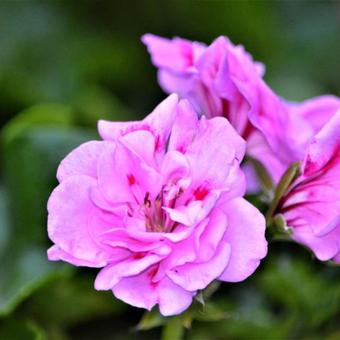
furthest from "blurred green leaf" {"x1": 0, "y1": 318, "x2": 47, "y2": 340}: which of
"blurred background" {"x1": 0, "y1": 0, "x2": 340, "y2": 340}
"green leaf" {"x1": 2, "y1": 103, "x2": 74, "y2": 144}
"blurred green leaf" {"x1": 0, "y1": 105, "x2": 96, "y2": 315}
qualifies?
"green leaf" {"x1": 2, "y1": 103, "x2": 74, "y2": 144}

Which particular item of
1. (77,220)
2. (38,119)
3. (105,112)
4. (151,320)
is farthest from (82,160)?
(105,112)

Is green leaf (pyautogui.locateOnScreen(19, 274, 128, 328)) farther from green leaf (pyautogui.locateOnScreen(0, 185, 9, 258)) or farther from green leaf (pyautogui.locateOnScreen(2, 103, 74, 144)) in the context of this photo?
green leaf (pyautogui.locateOnScreen(2, 103, 74, 144))

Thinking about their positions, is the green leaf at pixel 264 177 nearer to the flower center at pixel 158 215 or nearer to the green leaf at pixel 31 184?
the flower center at pixel 158 215

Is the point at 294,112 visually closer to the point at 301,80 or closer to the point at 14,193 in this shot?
the point at 14,193

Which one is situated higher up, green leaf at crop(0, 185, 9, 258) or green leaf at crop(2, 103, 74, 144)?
green leaf at crop(2, 103, 74, 144)

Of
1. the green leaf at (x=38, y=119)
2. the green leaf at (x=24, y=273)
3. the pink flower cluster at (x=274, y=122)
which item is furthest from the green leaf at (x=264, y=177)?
the green leaf at (x=38, y=119)

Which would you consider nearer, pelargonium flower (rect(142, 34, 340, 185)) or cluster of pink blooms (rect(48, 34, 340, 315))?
cluster of pink blooms (rect(48, 34, 340, 315))

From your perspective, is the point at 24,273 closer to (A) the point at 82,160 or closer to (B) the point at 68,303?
(B) the point at 68,303
